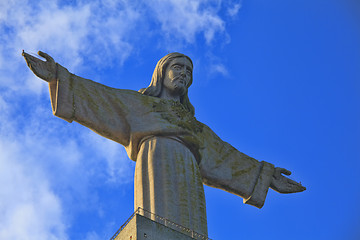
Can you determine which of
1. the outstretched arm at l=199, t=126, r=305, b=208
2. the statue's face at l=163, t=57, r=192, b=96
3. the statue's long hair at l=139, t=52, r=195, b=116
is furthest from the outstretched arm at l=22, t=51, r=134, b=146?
the outstretched arm at l=199, t=126, r=305, b=208

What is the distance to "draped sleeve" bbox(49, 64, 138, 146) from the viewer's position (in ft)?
65.0

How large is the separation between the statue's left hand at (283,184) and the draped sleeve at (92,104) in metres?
5.18

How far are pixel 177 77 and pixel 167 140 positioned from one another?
100 inches

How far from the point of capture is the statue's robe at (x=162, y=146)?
19.0 metres

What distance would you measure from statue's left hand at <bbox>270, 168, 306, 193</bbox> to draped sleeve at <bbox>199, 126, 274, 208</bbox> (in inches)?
8.2

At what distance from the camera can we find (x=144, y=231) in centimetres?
1609

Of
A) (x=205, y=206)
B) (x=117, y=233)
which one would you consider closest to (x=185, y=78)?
(x=205, y=206)

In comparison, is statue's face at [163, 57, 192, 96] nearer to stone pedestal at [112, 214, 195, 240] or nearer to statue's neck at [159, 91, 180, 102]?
statue's neck at [159, 91, 180, 102]

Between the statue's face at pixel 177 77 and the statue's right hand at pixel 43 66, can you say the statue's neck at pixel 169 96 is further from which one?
the statue's right hand at pixel 43 66

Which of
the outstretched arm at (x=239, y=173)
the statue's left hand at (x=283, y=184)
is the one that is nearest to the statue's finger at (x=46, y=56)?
the outstretched arm at (x=239, y=173)

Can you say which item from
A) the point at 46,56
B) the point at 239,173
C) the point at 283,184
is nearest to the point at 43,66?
the point at 46,56

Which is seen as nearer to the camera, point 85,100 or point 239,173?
point 85,100

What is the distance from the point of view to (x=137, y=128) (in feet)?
67.1

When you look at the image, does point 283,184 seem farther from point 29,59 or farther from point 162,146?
point 29,59
